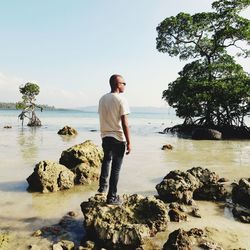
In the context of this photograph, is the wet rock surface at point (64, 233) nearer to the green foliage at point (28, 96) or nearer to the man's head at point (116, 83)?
the man's head at point (116, 83)

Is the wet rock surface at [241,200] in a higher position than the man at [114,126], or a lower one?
lower

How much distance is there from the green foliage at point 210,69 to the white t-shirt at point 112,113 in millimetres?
20526

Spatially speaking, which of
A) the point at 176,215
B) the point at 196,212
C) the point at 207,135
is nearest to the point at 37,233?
the point at 176,215

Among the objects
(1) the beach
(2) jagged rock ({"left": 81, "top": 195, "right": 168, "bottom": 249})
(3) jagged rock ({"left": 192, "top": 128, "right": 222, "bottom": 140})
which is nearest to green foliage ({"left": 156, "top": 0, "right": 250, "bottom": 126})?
(3) jagged rock ({"left": 192, "top": 128, "right": 222, "bottom": 140})

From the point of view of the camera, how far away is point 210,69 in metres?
27.0

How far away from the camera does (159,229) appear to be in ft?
16.7

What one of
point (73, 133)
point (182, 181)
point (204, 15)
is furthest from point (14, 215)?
point (204, 15)

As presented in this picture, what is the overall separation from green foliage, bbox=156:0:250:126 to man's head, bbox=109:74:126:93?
20.5m

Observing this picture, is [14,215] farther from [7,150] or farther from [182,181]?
[7,150]

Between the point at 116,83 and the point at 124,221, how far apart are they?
227cm

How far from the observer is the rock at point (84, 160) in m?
8.57

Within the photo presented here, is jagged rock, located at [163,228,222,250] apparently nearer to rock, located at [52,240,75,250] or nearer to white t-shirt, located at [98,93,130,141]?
rock, located at [52,240,75,250]

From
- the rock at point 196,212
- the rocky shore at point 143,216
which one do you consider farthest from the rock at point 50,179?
the rock at point 196,212

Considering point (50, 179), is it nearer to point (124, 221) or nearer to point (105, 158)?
point (105, 158)
